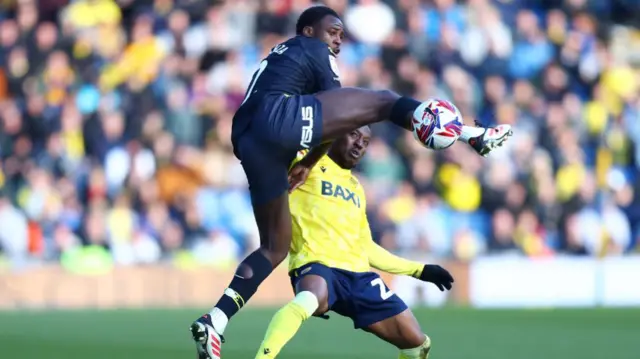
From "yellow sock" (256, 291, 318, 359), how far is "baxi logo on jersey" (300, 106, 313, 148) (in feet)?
2.93

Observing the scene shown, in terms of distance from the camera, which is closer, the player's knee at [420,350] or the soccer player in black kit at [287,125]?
the soccer player in black kit at [287,125]

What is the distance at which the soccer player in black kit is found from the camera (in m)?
7.20

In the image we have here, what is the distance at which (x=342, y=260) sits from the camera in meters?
7.71

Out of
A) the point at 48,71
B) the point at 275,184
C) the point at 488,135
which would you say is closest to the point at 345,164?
the point at 275,184

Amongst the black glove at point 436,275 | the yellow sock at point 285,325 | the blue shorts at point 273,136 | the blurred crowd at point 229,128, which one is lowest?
the yellow sock at point 285,325

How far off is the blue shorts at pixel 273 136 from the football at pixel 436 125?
558mm

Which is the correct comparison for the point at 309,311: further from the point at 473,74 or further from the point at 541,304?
the point at 473,74

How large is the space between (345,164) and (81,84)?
10.3 metres

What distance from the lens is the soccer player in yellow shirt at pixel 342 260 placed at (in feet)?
24.9

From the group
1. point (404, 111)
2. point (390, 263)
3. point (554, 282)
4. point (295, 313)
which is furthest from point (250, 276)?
point (554, 282)

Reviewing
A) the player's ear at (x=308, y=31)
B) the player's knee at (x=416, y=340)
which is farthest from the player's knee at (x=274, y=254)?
the player's ear at (x=308, y=31)

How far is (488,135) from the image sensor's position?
701 centimetres

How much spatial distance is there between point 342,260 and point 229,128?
10.4 meters

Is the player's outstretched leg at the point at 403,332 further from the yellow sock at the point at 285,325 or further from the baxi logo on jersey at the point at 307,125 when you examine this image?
the baxi logo on jersey at the point at 307,125
